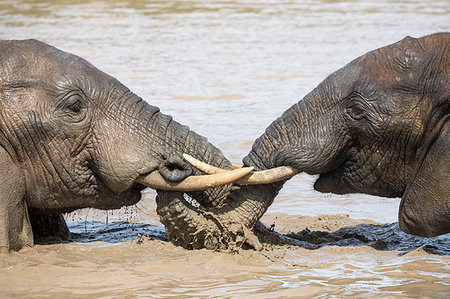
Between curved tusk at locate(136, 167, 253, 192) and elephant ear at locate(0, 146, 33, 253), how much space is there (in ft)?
3.24

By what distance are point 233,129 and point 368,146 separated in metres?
5.54

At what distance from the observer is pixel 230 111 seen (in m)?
14.7

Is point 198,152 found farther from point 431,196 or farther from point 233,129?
point 233,129

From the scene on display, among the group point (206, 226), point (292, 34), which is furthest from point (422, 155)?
point (292, 34)

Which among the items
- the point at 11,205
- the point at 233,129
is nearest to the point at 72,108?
the point at 11,205

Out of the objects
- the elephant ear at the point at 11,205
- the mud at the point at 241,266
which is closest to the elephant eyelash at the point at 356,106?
the mud at the point at 241,266

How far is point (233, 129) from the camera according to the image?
13570mm

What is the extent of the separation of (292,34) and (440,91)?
1576cm

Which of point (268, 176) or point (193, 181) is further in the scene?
point (268, 176)

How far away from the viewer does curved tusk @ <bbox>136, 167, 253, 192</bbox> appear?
7812 mm

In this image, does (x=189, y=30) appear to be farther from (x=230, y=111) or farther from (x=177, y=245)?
(x=177, y=245)

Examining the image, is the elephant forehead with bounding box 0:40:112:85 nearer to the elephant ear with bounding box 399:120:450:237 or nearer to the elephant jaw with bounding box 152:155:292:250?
the elephant jaw with bounding box 152:155:292:250

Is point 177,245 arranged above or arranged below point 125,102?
below

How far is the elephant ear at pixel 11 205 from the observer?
7.71 meters
